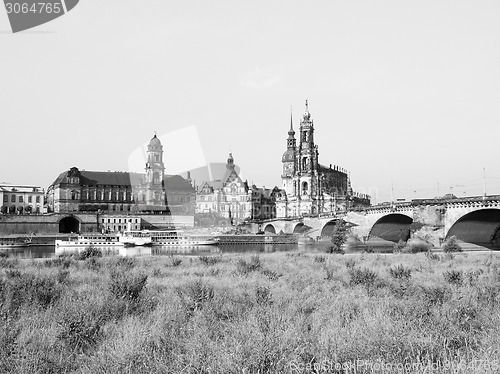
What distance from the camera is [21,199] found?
11956 centimetres

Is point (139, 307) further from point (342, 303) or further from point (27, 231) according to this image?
point (27, 231)

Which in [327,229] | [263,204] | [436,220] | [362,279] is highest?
[263,204]

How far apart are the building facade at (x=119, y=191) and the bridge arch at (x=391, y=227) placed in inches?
2605

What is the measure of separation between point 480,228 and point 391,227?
18.3 m

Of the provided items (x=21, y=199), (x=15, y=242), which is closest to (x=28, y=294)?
(x=15, y=242)

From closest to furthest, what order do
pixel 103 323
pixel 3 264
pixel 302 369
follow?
pixel 302 369
pixel 103 323
pixel 3 264

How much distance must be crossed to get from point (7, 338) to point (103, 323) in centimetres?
206

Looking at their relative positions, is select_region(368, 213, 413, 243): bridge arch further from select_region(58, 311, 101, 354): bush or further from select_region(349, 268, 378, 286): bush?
select_region(58, 311, 101, 354): bush

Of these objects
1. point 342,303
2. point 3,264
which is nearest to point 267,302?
point 342,303

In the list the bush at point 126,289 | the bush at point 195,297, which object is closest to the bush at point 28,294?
the bush at point 126,289

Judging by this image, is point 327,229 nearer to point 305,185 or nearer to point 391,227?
point 391,227

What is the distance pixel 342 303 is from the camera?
10.4 meters

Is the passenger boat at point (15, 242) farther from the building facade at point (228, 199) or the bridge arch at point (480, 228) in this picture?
the bridge arch at point (480, 228)

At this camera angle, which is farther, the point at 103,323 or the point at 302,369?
the point at 103,323
